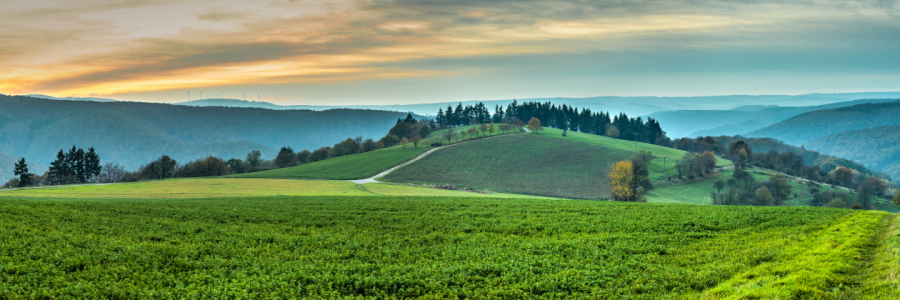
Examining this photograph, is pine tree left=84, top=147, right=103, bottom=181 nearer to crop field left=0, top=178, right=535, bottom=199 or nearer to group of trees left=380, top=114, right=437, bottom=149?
crop field left=0, top=178, right=535, bottom=199

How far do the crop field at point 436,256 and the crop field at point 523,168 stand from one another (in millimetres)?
53204

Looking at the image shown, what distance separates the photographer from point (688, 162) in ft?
324

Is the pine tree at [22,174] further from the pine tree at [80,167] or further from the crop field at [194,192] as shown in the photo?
the crop field at [194,192]

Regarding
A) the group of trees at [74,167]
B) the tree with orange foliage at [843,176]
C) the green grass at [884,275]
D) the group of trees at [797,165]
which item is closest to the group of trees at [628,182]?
the green grass at [884,275]

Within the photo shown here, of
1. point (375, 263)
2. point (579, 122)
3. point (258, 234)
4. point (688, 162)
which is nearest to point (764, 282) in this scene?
point (375, 263)

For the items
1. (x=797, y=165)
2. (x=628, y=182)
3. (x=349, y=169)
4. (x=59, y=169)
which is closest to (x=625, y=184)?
(x=628, y=182)

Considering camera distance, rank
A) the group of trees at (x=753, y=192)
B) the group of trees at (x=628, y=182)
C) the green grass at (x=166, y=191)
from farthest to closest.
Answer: the group of trees at (x=753, y=192) → the group of trees at (x=628, y=182) → the green grass at (x=166, y=191)

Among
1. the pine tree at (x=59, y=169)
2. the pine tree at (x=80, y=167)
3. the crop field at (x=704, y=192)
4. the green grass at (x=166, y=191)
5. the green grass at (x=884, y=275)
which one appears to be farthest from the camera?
the pine tree at (x=80, y=167)

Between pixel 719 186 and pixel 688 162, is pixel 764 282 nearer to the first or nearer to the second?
pixel 719 186

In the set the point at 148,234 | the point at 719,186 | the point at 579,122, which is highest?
the point at 579,122

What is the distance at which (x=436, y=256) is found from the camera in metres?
15.1

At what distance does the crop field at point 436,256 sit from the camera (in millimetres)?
11320

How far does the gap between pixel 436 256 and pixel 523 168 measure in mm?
83814

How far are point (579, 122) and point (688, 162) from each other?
101839 mm
